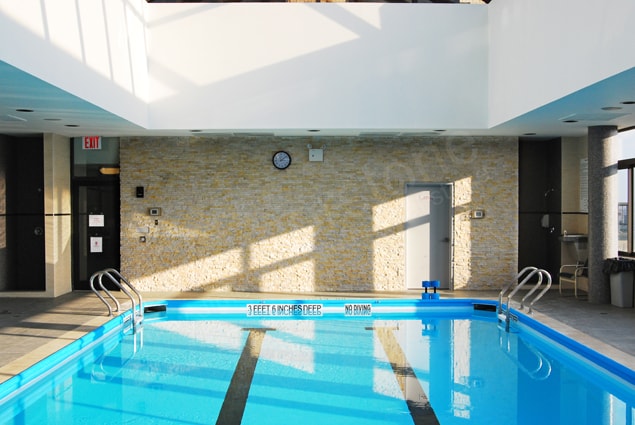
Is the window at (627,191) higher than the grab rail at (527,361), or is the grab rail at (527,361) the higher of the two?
the window at (627,191)

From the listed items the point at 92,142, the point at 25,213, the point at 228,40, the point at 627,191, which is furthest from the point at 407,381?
the point at 25,213

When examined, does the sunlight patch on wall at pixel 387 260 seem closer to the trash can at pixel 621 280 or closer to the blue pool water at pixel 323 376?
the blue pool water at pixel 323 376

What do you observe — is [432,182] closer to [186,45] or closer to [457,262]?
[457,262]

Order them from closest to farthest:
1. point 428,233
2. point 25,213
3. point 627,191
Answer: point 627,191 < point 25,213 < point 428,233

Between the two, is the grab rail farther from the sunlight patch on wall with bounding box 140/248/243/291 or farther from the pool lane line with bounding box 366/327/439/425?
the sunlight patch on wall with bounding box 140/248/243/291

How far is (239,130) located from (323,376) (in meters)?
4.79

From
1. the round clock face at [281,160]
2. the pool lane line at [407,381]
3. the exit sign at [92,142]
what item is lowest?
the pool lane line at [407,381]

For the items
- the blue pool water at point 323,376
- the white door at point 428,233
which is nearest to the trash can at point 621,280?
the blue pool water at point 323,376

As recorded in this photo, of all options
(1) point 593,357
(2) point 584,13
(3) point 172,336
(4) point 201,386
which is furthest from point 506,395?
(3) point 172,336

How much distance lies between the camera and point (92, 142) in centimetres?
1155

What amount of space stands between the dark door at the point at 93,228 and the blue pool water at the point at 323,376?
2.42m

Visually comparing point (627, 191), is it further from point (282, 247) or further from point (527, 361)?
point (282, 247)

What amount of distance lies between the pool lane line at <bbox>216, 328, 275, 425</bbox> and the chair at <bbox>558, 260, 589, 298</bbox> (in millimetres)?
5399

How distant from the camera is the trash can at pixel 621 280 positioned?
949cm
